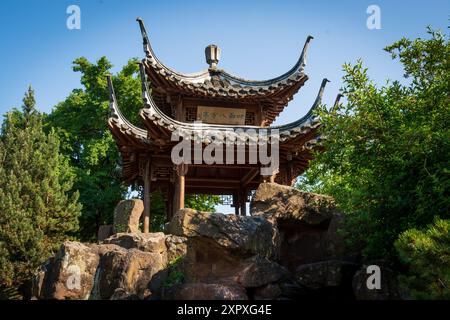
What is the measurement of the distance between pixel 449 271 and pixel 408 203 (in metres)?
1.75

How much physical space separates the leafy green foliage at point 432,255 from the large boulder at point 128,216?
292 inches

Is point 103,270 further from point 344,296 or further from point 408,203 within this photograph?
point 408,203

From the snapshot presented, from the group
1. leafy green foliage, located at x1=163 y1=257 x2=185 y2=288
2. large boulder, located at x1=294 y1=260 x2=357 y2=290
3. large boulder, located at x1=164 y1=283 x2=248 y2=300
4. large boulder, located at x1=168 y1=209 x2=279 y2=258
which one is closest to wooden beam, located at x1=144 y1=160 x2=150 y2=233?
leafy green foliage, located at x1=163 y1=257 x2=185 y2=288

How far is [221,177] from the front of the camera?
1623 cm

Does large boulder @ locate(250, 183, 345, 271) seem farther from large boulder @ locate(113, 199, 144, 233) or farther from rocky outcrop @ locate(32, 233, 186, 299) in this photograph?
large boulder @ locate(113, 199, 144, 233)

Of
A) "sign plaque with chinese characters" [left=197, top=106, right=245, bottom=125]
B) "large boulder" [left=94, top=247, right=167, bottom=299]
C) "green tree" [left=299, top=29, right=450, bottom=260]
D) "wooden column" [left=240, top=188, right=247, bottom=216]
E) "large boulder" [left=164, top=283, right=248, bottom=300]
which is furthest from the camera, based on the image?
"wooden column" [left=240, top=188, right=247, bottom=216]

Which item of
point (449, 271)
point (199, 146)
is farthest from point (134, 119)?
point (449, 271)

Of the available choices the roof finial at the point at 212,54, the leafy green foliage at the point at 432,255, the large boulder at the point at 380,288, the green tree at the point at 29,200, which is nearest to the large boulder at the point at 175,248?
the large boulder at the point at 380,288

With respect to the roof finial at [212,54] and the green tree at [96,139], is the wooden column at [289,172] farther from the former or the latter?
the green tree at [96,139]

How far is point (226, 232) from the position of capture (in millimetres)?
7918

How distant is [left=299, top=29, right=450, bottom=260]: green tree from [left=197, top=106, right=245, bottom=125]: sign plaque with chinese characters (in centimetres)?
805

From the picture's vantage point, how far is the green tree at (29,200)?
561 inches

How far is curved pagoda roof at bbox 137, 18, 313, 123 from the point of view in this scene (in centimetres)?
1467

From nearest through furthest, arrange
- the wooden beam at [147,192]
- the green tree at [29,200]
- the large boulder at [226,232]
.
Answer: the large boulder at [226,232]
the wooden beam at [147,192]
the green tree at [29,200]
